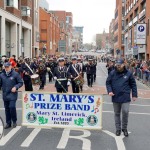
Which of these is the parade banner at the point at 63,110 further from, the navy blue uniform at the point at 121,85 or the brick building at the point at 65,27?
the brick building at the point at 65,27

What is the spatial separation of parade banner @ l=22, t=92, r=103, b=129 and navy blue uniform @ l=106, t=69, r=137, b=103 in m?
→ 0.45

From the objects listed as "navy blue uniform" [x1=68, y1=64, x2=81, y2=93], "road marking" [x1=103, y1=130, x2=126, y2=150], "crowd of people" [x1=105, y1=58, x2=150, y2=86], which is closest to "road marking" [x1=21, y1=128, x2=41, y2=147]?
"road marking" [x1=103, y1=130, x2=126, y2=150]

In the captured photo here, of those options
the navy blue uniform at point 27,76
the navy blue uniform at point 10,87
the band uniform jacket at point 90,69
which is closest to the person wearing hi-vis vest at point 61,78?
the navy blue uniform at point 10,87

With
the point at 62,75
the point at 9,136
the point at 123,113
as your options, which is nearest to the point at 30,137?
the point at 9,136

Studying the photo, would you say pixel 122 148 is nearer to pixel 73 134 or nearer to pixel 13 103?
pixel 73 134

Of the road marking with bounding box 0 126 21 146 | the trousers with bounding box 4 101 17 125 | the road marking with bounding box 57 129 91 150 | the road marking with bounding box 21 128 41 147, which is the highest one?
the trousers with bounding box 4 101 17 125

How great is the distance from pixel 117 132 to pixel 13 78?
2955 millimetres

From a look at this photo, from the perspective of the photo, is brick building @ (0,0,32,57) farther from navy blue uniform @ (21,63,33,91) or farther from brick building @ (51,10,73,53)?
brick building @ (51,10,73,53)

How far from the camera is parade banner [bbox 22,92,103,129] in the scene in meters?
8.59

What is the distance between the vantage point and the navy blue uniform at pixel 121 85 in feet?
26.9

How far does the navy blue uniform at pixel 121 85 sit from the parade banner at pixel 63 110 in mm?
455

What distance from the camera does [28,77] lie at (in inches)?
629

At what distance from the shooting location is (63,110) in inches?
343

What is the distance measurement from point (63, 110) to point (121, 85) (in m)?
1.60
